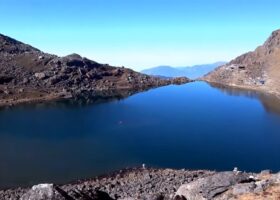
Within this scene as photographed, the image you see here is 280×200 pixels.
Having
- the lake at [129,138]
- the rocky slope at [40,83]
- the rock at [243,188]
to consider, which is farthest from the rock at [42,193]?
the rocky slope at [40,83]

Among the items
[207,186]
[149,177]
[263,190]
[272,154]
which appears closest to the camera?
[263,190]

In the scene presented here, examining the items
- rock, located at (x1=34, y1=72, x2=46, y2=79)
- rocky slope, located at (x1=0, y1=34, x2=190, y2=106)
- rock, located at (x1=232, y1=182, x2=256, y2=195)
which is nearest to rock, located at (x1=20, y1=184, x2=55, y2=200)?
rock, located at (x1=232, y1=182, x2=256, y2=195)

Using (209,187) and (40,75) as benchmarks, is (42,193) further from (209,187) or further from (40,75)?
(40,75)

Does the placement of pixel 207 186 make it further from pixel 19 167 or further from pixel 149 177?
pixel 19 167

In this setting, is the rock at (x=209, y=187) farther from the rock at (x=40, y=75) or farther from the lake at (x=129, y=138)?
the rock at (x=40, y=75)

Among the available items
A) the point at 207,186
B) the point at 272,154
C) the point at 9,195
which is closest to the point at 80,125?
the point at 272,154

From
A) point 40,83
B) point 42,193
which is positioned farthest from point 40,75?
point 42,193
